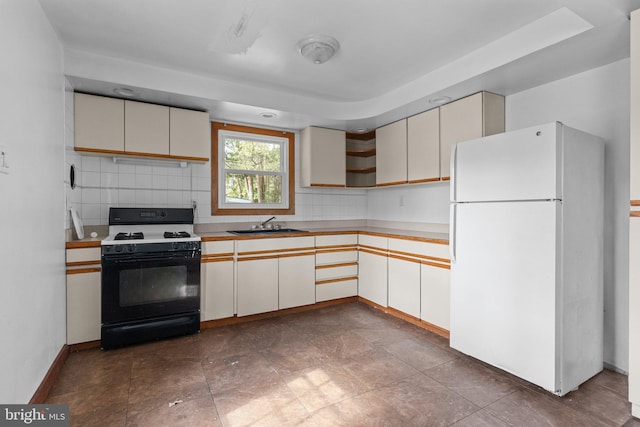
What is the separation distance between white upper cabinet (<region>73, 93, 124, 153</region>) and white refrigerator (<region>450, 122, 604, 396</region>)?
3.00m

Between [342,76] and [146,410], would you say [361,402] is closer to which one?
[146,410]

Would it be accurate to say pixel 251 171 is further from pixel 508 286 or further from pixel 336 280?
pixel 508 286

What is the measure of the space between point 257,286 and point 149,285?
1.01m

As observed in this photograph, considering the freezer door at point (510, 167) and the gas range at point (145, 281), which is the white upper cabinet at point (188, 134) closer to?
the gas range at point (145, 281)

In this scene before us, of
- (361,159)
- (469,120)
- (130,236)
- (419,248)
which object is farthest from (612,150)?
(130,236)

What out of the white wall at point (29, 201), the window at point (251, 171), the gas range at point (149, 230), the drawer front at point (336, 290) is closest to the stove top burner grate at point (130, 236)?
the gas range at point (149, 230)

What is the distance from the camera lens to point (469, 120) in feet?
9.68

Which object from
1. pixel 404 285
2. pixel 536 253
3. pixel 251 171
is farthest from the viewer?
pixel 251 171

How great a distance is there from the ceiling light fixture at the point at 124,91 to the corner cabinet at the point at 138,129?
0.25 feet

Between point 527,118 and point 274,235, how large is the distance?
2.63 meters

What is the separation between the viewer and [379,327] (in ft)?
10.4

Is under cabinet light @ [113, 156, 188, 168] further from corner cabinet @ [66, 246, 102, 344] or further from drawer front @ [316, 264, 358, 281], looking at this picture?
drawer front @ [316, 264, 358, 281]

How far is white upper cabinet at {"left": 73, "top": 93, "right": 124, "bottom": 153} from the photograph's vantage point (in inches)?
110

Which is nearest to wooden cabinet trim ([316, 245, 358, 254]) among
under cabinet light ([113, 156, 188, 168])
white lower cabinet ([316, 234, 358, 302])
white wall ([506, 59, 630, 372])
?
white lower cabinet ([316, 234, 358, 302])
